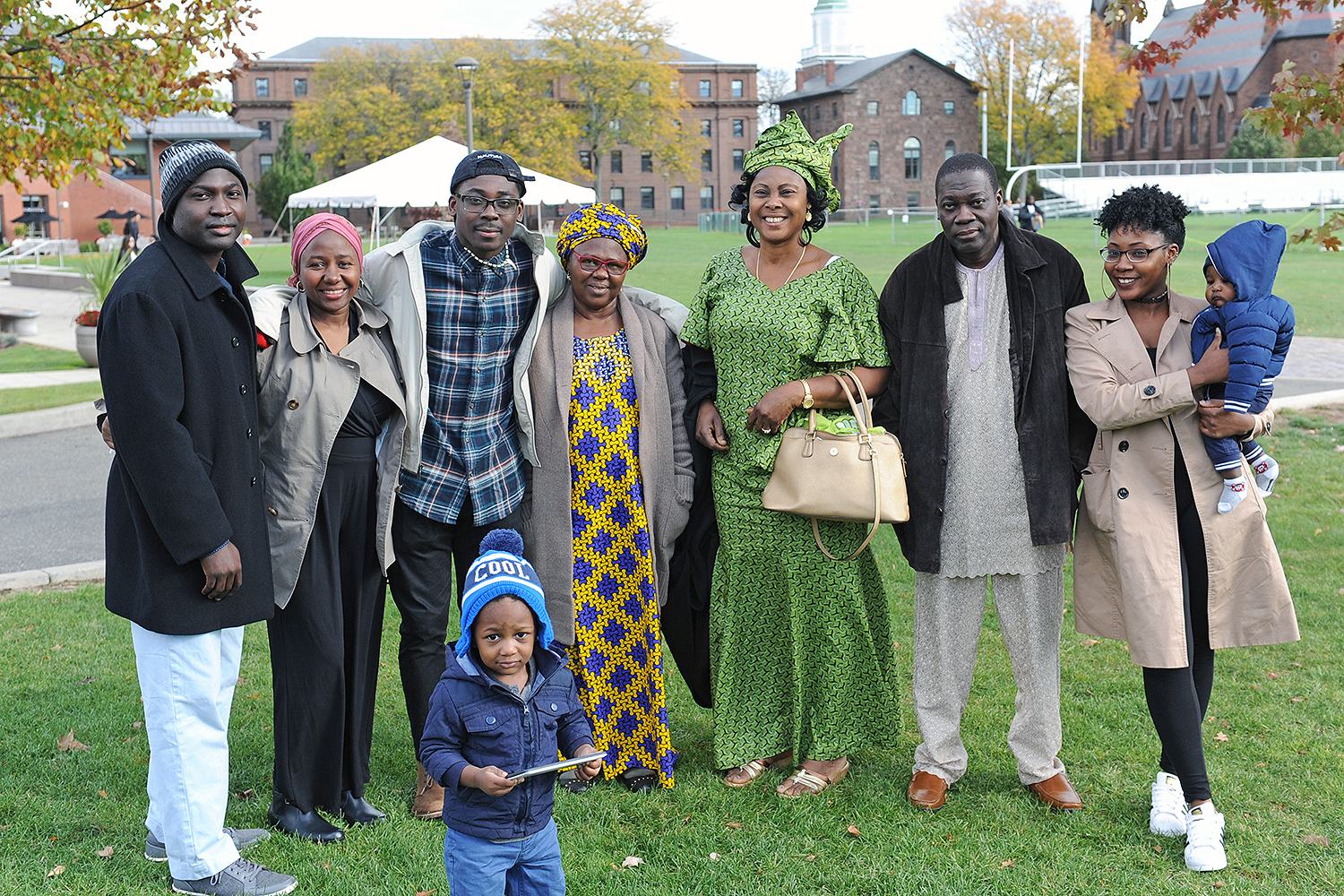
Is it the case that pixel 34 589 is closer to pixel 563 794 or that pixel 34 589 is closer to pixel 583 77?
→ pixel 563 794

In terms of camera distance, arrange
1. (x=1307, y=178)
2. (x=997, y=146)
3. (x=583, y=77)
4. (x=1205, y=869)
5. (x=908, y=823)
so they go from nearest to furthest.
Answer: (x=1205, y=869), (x=908, y=823), (x=1307, y=178), (x=583, y=77), (x=997, y=146)

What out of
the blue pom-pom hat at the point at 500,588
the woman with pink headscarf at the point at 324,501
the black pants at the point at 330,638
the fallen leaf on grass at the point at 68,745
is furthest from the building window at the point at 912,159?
the blue pom-pom hat at the point at 500,588

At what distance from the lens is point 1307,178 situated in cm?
4603

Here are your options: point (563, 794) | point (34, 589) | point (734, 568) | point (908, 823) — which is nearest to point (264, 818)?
point (563, 794)

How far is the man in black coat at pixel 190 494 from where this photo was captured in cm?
326

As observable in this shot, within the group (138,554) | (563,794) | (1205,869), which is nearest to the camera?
(138,554)

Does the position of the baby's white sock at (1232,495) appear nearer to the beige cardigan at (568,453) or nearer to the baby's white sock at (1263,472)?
the baby's white sock at (1263,472)

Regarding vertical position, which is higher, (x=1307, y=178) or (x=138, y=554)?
(x=1307, y=178)

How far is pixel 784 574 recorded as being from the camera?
4406 mm

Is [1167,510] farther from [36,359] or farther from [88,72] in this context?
[36,359]

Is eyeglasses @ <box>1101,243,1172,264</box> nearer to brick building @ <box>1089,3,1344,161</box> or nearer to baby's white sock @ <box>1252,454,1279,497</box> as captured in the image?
baby's white sock @ <box>1252,454,1279,497</box>

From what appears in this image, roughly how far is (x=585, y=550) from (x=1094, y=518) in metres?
1.84

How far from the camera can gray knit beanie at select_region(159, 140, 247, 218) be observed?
3367 millimetres

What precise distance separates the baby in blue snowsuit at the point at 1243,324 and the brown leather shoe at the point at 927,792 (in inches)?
56.1
